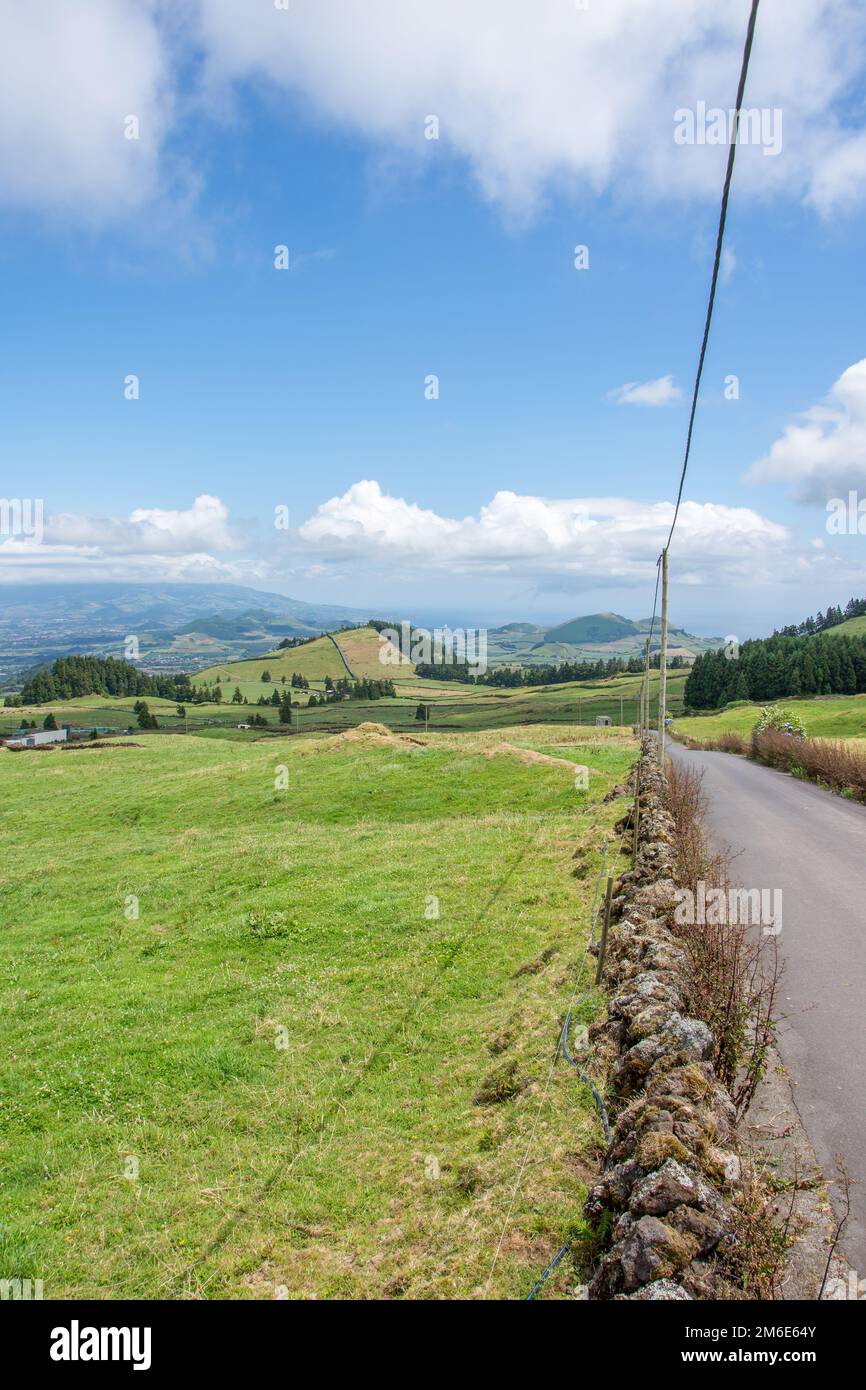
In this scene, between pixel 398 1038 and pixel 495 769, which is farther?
pixel 495 769

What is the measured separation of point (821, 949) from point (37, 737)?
3348 inches

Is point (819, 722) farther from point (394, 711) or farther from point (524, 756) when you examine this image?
point (394, 711)

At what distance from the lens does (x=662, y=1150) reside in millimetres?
5988

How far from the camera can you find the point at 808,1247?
5.79 m

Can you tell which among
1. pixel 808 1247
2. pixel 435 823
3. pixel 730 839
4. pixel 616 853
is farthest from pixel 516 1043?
pixel 435 823

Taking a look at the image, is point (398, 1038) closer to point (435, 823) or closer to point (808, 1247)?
point (808, 1247)

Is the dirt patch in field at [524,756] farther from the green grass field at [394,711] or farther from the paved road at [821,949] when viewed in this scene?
the green grass field at [394,711]

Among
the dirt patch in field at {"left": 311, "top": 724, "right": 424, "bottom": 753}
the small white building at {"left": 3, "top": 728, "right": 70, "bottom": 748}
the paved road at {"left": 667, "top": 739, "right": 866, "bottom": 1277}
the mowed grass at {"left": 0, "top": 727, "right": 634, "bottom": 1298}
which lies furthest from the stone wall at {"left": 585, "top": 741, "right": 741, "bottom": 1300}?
the small white building at {"left": 3, "top": 728, "right": 70, "bottom": 748}

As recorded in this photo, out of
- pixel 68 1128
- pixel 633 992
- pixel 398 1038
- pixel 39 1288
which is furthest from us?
pixel 398 1038

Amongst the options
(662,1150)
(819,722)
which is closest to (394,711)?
(819,722)

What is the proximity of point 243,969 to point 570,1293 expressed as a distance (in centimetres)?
1141

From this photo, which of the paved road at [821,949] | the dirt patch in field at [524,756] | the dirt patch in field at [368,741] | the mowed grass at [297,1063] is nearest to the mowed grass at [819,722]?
the dirt patch in field at [524,756]

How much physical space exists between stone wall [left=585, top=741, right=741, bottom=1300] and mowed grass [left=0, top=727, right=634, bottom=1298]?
0.74 meters

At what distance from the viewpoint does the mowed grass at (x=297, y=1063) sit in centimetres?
765
